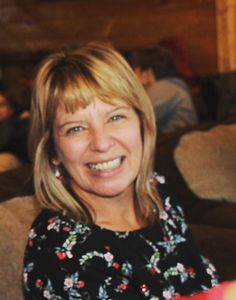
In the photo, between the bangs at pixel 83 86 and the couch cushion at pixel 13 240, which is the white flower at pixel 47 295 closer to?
the couch cushion at pixel 13 240

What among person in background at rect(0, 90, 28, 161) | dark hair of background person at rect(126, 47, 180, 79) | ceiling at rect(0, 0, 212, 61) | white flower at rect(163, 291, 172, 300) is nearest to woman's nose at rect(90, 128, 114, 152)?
white flower at rect(163, 291, 172, 300)

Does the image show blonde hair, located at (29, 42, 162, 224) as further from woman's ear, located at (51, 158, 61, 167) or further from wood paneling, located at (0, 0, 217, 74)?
wood paneling, located at (0, 0, 217, 74)

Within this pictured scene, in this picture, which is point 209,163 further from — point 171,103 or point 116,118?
point 116,118

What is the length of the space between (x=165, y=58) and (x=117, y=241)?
9.25 ft

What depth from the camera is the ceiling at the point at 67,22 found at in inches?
189

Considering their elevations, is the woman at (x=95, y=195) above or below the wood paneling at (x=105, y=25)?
above

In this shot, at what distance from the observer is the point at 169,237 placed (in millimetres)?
1439

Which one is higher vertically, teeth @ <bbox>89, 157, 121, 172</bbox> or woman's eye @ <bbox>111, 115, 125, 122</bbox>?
woman's eye @ <bbox>111, 115, 125, 122</bbox>

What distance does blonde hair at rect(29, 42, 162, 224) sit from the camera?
1276mm

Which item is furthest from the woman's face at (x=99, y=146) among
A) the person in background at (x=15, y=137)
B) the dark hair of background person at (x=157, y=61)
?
the dark hair of background person at (x=157, y=61)

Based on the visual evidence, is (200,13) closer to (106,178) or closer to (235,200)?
(235,200)

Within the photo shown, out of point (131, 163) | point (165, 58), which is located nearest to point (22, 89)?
point (165, 58)

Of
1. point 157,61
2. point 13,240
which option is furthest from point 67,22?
point 13,240

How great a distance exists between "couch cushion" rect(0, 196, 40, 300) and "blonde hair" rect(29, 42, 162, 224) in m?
0.16
